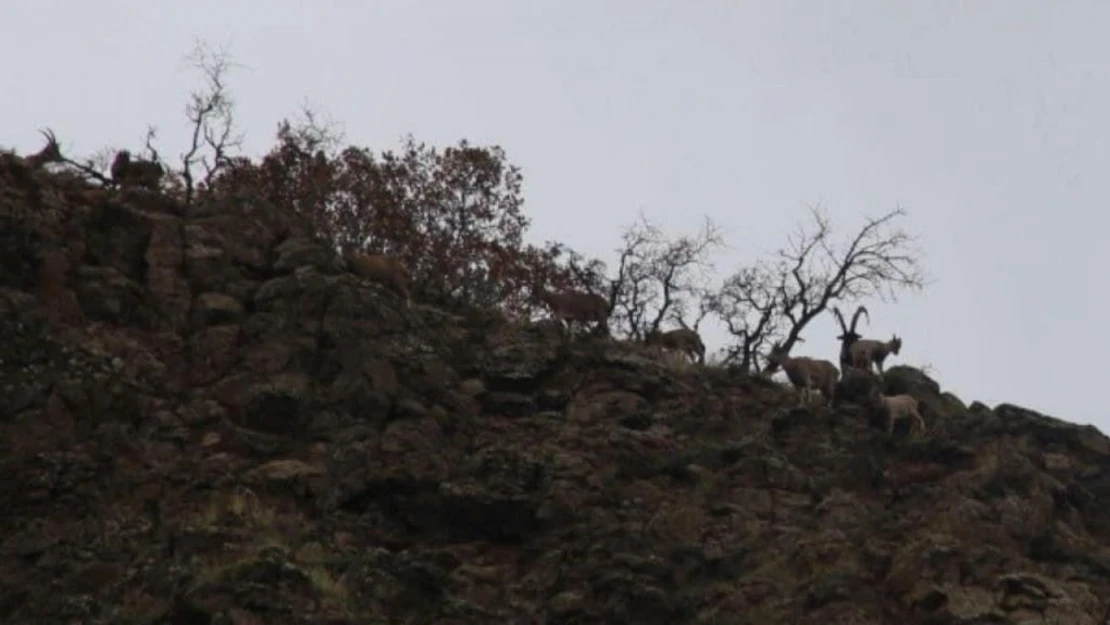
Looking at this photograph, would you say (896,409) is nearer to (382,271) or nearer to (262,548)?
(382,271)

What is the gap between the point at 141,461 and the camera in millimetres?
25438

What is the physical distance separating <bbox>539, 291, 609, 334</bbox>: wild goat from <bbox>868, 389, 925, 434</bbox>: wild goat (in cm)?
634

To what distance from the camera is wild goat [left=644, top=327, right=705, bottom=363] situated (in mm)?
35969

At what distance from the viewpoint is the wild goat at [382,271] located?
31.4 m

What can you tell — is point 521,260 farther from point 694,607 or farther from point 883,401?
point 694,607

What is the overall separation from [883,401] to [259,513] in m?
13.3

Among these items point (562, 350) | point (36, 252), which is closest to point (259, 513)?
point (36, 252)

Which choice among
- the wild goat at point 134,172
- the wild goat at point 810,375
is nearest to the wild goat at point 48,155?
the wild goat at point 134,172

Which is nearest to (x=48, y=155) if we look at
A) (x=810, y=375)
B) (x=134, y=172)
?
(x=134, y=172)

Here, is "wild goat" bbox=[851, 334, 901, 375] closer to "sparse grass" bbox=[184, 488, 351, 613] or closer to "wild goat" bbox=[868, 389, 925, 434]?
"wild goat" bbox=[868, 389, 925, 434]

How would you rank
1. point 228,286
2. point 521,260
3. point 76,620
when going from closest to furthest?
1. point 76,620
2. point 228,286
3. point 521,260

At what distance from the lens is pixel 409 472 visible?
26.8 m

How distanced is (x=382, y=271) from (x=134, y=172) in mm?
5343

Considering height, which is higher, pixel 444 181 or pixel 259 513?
pixel 444 181
